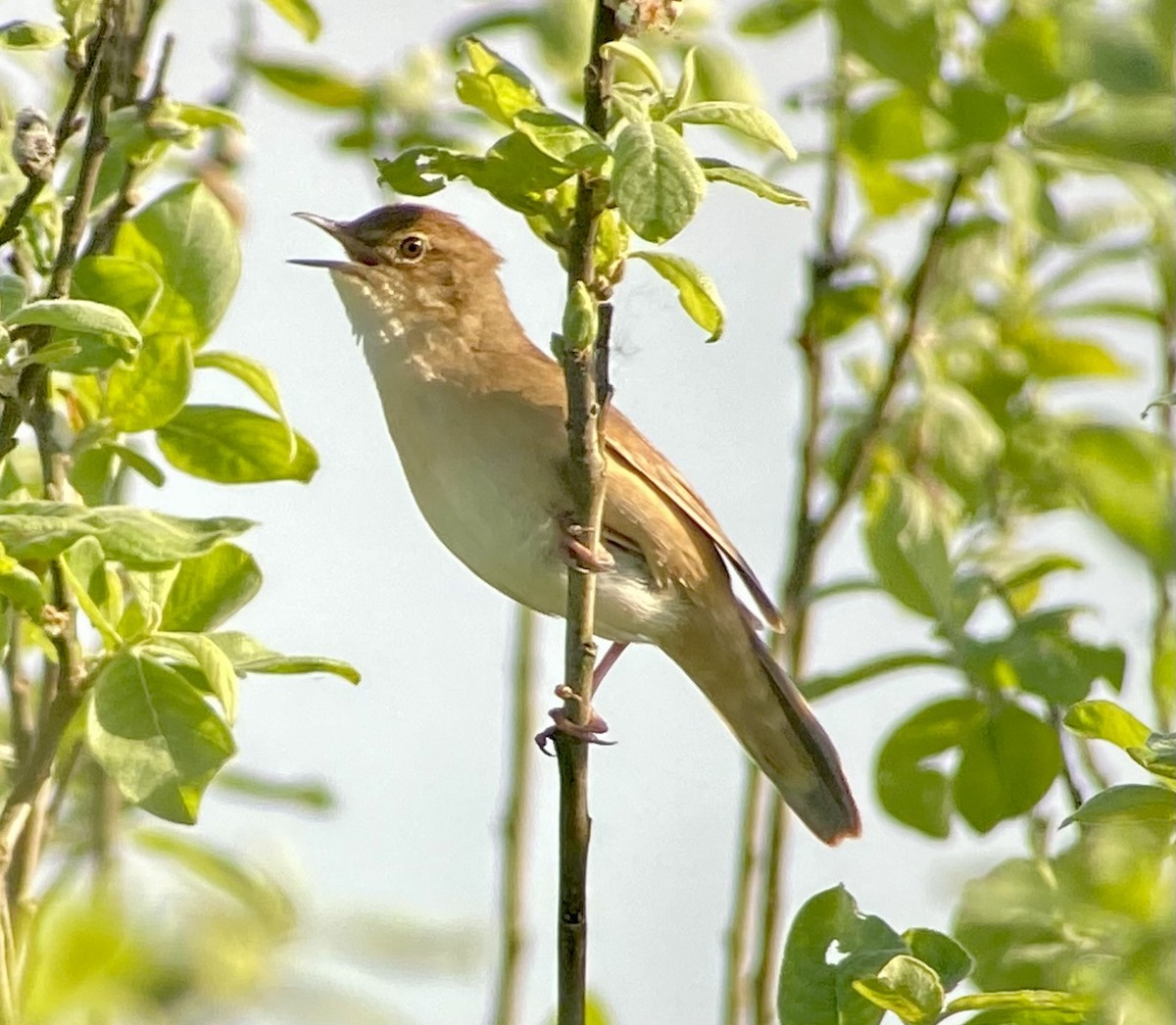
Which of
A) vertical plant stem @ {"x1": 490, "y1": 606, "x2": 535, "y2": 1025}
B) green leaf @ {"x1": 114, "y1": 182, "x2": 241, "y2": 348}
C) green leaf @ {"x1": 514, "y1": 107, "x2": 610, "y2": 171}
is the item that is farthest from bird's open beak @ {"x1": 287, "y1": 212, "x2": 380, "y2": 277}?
green leaf @ {"x1": 514, "y1": 107, "x2": 610, "y2": 171}

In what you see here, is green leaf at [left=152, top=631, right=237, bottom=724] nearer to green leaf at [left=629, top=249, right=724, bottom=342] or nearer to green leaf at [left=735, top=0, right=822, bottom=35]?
green leaf at [left=629, top=249, right=724, bottom=342]

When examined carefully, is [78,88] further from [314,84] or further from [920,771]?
[920,771]

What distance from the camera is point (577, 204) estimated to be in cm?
229

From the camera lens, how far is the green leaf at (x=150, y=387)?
2.63 m

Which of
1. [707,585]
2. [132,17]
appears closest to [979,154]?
[707,585]

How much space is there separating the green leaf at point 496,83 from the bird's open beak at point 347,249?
169 cm

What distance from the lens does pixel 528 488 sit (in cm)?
372

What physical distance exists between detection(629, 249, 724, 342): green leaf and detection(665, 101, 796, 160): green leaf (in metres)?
0.18

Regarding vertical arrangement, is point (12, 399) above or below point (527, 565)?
below

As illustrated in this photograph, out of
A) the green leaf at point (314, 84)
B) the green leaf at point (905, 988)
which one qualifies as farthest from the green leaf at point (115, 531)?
the green leaf at point (314, 84)

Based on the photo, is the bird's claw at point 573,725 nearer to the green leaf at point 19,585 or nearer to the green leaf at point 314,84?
the green leaf at point 19,585

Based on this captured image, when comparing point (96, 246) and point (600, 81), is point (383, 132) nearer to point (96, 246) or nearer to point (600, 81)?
point (96, 246)

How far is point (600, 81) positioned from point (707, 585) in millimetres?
2157

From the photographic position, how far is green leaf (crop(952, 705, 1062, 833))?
10.4 ft
